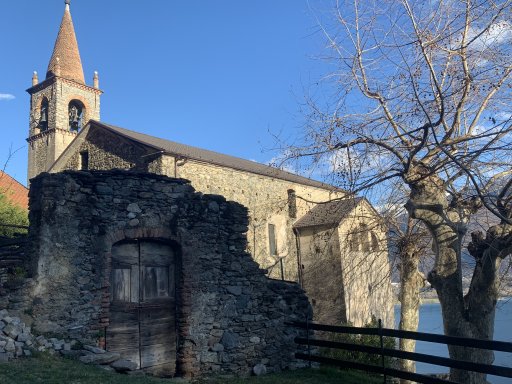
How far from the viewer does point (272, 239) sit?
23.9 metres

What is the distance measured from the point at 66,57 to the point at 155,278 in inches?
1252

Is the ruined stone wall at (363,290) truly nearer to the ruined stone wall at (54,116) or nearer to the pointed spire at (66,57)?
the ruined stone wall at (54,116)

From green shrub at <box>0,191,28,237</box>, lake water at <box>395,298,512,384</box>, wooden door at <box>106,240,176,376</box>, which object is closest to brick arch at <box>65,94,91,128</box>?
green shrub at <box>0,191,28,237</box>

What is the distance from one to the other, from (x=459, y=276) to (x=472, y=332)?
3.16ft

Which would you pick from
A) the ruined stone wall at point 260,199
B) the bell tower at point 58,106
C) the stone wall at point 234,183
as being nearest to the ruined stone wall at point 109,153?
the stone wall at point 234,183

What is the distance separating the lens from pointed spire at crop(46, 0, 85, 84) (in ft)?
113

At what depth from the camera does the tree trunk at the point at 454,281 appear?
779 centimetres

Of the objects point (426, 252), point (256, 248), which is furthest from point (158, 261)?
point (256, 248)

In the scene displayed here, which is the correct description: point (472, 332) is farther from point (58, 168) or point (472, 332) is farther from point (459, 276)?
point (58, 168)

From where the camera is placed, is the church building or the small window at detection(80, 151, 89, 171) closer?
the church building

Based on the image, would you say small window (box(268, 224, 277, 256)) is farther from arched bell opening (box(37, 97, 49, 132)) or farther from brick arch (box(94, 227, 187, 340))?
arched bell opening (box(37, 97, 49, 132))

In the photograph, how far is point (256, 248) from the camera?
73.4 ft

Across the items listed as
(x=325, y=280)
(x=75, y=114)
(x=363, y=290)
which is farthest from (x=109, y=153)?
(x=75, y=114)

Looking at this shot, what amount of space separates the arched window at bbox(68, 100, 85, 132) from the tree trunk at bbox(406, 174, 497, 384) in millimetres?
30726
